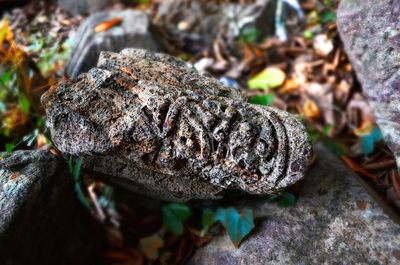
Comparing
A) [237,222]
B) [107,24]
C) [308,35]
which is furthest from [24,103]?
[308,35]

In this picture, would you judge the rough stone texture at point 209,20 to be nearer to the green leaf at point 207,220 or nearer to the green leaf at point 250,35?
the green leaf at point 250,35

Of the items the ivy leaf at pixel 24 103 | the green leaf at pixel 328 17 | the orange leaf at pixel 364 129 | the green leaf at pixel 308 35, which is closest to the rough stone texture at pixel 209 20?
the green leaf at pixel 308 35

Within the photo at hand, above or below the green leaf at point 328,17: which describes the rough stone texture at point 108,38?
above

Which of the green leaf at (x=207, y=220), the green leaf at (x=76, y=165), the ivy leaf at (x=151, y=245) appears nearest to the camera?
the green leaf at (x=76, y=165)

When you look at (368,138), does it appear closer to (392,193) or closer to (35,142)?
(392,193)

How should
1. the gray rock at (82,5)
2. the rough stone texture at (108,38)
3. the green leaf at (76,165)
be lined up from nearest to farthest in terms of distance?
the green leaf at (76,165)
the rough stone texture at (108,38)
the gray rock at (82,5)

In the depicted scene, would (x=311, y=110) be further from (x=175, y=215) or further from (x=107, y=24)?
(x=107, y=24)
